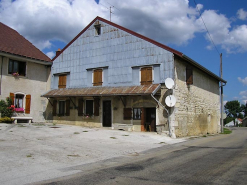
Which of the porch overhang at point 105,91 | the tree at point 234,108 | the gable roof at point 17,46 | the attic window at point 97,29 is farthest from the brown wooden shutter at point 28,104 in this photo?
the tree at point 234,108

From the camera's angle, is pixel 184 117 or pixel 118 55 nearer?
pixel 184 117

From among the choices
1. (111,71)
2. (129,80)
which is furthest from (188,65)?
(111,71)

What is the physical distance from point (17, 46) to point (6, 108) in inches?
224

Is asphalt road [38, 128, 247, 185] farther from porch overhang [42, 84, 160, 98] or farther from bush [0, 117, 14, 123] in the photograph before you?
bush [0, 117, 14, 123]

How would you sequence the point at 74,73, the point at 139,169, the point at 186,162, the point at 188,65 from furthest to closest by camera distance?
the point at 74,73, the point at 188,65, the point at 186,162, the point at 139,169

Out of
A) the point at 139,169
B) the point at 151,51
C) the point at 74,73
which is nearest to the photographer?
the point at 139,169

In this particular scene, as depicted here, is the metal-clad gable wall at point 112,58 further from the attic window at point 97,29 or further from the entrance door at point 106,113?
the entrance door at point 106,113

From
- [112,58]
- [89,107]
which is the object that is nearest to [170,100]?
[112,58]

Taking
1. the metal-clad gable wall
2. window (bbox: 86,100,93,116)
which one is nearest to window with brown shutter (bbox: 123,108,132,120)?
the metal-clad gable wall

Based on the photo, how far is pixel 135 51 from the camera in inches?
727

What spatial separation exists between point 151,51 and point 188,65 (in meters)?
3.53

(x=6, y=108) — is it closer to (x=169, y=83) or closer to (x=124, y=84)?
(x=124, y=84)

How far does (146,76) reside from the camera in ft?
58.1

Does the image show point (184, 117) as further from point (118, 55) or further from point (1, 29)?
point (1, 29)
